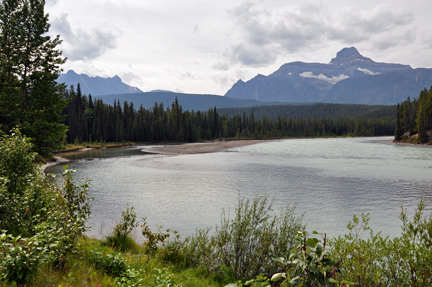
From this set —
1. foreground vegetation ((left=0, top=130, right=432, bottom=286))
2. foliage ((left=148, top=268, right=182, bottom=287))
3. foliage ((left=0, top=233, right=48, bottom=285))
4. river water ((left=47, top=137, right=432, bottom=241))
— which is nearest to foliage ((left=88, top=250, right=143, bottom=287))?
foreground vegetation ((left=0, top=130, right=432, bottom=286))

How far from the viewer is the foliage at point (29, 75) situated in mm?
25516

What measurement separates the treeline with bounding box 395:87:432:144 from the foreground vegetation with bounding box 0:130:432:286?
362 ft

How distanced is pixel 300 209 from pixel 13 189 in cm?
1672

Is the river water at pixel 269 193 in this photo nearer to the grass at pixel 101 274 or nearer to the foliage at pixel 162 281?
the grass at pixel 101 274

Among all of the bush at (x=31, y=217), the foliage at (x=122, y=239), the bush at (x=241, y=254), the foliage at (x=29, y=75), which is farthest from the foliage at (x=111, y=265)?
the foliage at (x=29, y=75)

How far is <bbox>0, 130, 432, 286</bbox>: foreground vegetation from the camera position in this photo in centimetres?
548

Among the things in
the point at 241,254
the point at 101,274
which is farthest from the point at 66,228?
the point at 241,254

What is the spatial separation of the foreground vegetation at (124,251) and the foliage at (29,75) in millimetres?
19381

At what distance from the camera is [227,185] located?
1123 inches

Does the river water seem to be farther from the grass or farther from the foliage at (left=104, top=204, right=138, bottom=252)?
the grass

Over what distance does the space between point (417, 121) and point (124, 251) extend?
122 meters

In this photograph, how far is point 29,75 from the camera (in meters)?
27.3

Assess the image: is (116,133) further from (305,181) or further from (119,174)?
(305,181)

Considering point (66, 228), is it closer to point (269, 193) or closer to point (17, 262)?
point (17, 262)
